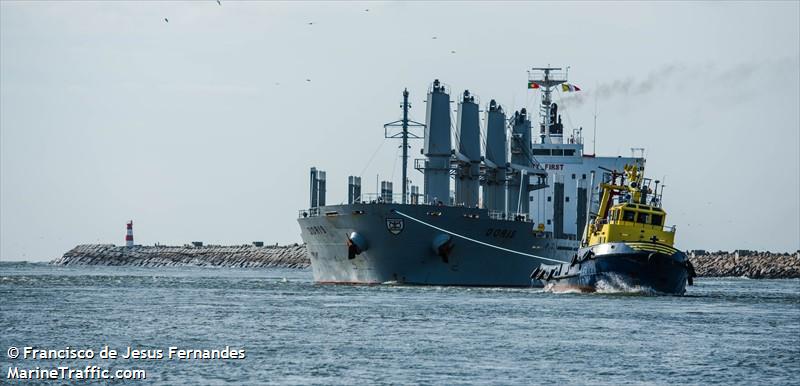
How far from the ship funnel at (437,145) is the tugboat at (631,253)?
1347 cm

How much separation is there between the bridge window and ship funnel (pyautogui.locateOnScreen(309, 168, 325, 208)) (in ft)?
91.6

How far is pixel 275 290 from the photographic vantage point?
251ft

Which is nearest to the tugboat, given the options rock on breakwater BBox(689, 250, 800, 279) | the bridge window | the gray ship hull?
the bridge window

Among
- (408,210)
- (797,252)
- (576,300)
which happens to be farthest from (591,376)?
(797,252)

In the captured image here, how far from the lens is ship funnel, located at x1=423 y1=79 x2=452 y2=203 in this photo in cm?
8100

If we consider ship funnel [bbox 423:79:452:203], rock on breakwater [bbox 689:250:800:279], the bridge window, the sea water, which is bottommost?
the sea water

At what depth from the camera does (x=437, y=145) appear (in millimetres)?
81125

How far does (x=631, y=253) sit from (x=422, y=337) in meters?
23.3

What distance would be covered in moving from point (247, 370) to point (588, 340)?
1255 centimetres

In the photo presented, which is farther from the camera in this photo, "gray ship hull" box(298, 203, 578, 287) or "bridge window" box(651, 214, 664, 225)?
"gray ship hull" box(298, 203, 578, 287)

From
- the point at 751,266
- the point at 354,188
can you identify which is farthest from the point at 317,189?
the point at 751,266

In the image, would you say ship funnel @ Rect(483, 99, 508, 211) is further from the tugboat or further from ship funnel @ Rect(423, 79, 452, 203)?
the tugboat

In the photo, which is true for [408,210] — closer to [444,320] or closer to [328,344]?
[444,320]

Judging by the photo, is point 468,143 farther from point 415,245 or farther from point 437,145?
point 415,245
